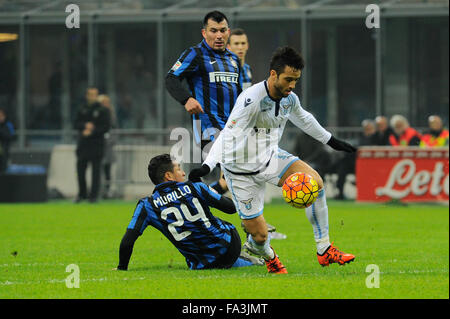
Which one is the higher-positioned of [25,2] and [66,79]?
[25,2]

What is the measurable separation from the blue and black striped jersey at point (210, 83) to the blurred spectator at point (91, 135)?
10230mm

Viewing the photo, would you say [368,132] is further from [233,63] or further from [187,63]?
[187,63]

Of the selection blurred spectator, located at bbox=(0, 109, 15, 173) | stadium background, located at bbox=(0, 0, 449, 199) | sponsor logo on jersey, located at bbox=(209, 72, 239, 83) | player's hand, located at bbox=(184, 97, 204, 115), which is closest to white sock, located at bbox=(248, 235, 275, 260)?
player's hand, located at bbox=(184, 97, 204, 115)

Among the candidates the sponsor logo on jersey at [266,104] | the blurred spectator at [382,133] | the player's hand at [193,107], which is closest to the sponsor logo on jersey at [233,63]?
the player's hand at [193,107]

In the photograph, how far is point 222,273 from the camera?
793 cm

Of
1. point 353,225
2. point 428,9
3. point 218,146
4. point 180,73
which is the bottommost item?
point 353,225

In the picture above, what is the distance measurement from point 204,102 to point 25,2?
15775 millimetres

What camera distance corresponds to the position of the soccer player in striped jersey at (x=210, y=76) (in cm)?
936

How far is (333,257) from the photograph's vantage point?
8.09 m

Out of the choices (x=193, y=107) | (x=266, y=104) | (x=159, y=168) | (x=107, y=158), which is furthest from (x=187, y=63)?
(x=107, y=158)

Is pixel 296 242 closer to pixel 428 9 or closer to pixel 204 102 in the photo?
pixel 204 102

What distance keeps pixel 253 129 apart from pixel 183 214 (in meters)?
0.91

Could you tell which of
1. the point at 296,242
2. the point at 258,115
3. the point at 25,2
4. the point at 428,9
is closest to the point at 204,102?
the point at 258,115
